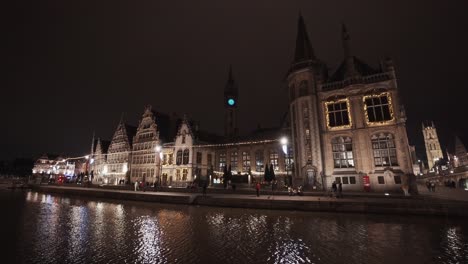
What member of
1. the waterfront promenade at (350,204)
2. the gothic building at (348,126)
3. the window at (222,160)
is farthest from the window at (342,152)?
the window at (222,160)

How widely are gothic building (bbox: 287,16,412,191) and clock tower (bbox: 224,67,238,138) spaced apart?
45626 mm

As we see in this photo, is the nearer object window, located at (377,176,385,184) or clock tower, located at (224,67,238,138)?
window, located at (377,176,385,184)

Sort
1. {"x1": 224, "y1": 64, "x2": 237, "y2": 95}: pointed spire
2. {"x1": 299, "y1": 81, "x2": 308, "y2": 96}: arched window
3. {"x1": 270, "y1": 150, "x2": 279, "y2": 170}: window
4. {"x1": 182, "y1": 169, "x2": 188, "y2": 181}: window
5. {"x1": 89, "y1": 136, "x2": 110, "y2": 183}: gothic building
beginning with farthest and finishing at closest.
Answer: {"x1": 224, "y1": 64, "x2": 237, "y2": 95}: pointed spire, {"x1": 89, "y1": 136, "x2": 110, "y2": 183}: gothic building, {"x1": 182, "y1": 169, "x2": 188, "y2": 181}: window, {"x1": 270, "y1": 150, "x2": 279, "y2": 170}: window, {"x1": 299, "y1": 81, "x2": 308, "y2": 96}: arched window

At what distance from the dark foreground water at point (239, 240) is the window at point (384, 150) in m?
17.0

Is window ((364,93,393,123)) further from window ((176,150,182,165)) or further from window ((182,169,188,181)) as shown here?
window ((176,150,182,165))

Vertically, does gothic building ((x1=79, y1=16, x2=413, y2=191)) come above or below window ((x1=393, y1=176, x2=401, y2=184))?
above

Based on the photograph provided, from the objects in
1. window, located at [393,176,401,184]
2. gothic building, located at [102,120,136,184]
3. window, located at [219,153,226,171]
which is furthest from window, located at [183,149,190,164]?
window, located at [393,176,401,184]

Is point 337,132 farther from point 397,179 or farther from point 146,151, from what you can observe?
point 146,151

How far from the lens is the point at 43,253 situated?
376 inches

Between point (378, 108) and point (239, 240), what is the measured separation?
3135 centimetres

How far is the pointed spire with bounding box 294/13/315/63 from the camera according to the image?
1610 inches

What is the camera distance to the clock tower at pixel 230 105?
8477cm

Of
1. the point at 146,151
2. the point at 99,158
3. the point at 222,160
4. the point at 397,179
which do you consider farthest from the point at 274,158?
the point at 99,158

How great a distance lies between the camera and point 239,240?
11.4 metres
